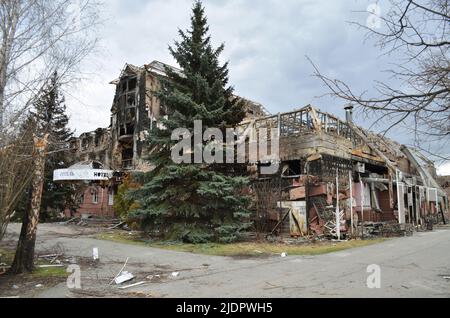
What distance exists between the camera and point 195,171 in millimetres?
16969

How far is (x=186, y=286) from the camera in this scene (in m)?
8.62

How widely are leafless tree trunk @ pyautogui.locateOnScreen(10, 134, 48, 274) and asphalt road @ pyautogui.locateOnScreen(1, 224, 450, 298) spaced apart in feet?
4.92

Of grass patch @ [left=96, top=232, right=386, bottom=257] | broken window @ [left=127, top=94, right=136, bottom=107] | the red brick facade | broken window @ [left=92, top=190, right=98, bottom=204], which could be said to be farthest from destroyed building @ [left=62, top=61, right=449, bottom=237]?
broken window @ [left=92, top=190, right=98, bottom=204]

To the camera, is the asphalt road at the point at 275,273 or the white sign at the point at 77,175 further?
the white sign at the point at 77,175

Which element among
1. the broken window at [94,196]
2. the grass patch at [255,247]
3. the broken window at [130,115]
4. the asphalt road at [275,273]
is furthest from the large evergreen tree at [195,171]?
the broken window at [94,196]

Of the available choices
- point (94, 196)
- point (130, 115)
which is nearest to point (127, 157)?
point (130, 115)

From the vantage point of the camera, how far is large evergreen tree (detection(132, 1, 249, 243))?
16.6m

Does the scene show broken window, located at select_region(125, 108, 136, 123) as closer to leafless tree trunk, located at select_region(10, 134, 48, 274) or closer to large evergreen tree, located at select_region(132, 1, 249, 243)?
large evergreen tree, located at select_region(132, 1, 249, 243)

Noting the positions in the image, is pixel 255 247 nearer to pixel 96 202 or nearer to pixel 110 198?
pixel 110 198

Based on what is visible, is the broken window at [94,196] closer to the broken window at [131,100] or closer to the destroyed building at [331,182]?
the broken window at [131,100]

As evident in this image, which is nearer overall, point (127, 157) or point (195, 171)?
point (195, 171)

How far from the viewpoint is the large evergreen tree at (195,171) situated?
1662cm

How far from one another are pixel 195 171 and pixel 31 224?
7.87 m

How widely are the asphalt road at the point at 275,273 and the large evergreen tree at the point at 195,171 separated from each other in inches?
90.2
